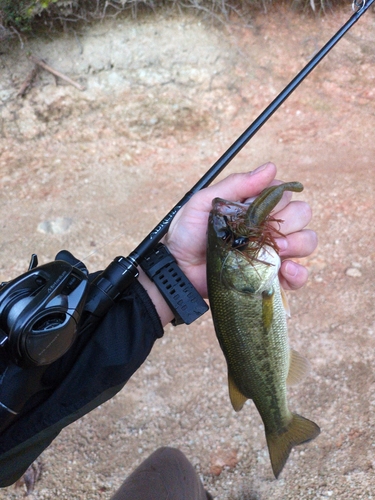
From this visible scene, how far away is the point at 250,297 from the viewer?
1771 millimetres

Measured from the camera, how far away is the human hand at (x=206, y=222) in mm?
2066

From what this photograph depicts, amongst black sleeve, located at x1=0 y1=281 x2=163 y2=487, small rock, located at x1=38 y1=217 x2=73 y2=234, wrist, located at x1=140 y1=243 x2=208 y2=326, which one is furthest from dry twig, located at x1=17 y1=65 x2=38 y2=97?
black sleeve, located at x1=0 y1=281 x2=163 y2=487

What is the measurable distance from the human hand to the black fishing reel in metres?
0.77

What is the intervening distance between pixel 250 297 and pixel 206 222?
558 mm

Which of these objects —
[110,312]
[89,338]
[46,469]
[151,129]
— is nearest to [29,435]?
[89,338]

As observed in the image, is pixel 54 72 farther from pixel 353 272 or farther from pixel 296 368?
pixel 296 368

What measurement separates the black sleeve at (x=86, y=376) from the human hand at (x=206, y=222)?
389 mm

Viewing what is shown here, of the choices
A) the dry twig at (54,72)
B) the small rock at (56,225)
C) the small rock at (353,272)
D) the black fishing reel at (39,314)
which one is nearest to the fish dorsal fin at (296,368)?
the black fishing reel at (39,314)

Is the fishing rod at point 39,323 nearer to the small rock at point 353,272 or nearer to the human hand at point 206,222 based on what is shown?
the human hand at point 206,222

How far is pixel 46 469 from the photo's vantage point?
123 inches

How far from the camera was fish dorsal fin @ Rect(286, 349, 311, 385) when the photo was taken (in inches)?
80.1

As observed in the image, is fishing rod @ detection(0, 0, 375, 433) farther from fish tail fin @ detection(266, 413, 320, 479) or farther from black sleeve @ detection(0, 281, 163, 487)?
fish tail fin @ detection(266, 413, 320, 479)

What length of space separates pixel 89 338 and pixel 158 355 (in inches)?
79.1

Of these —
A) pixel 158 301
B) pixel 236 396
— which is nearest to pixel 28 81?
pixel 158 301
